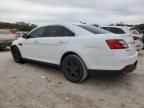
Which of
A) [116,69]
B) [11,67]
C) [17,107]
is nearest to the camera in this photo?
[17,107]

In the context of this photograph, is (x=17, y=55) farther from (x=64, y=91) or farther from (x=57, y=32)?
(x=64, y=91)

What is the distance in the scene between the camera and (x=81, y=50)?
180 inches

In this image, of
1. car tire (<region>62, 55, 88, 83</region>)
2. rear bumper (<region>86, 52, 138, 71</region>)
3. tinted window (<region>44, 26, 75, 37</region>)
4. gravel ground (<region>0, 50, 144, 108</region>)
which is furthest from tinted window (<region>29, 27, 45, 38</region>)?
rear bumper (<region>86, 52, 138, 71</region>)

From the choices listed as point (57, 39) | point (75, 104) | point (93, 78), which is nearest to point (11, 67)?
point (57, 39)

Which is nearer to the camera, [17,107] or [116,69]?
[17,107]

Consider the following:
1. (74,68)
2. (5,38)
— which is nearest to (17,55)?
(74,68)

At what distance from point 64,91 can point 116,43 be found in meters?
1.54

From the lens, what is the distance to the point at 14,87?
455cm

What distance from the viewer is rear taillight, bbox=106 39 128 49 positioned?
13.8ft

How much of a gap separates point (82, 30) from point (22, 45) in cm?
262

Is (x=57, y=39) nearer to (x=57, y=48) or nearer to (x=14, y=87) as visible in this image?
(x=57, y=48)

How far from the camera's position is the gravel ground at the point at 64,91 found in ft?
12.3

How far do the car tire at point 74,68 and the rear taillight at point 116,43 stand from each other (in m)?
0.79

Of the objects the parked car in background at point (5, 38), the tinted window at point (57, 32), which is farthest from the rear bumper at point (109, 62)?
the parked car in background at point (5, 38)
